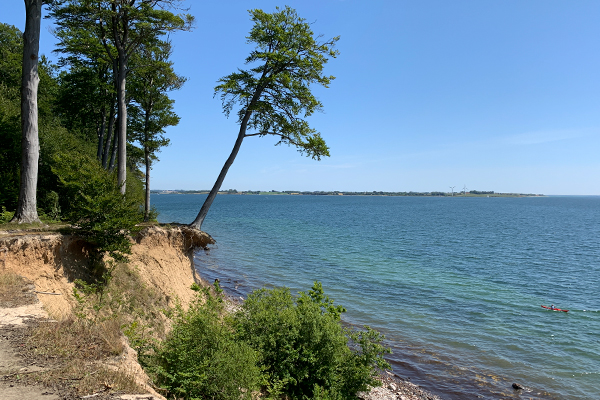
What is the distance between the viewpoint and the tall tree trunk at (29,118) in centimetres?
1316

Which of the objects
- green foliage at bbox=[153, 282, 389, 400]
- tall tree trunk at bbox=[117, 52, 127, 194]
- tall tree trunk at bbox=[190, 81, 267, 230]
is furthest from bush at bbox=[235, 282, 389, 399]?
tall tree trunk at bbox=[117, 52, 127, 194]

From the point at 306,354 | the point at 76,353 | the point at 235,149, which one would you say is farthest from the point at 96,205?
the point at 306,354

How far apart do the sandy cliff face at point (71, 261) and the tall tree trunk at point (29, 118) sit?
2481 millimetres

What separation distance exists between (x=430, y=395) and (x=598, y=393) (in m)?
6.50

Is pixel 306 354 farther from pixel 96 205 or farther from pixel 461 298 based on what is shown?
pixel 461 298

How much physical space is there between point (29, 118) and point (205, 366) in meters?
11.7

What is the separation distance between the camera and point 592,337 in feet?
59.8

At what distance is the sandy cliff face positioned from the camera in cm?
1032

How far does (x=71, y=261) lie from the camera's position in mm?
11938

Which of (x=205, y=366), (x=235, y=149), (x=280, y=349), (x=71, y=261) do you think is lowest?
(x=280, y=349)

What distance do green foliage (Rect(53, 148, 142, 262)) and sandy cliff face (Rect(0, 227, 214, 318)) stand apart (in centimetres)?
81

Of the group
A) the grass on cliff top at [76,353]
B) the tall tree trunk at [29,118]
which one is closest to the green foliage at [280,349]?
the grass on cliff top at [76,353]

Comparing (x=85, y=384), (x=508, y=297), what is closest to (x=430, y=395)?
(x=85, y=384)

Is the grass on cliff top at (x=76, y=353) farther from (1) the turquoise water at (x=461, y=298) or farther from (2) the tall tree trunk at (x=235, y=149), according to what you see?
(1) the turquoise water at (x=461, y=298)
